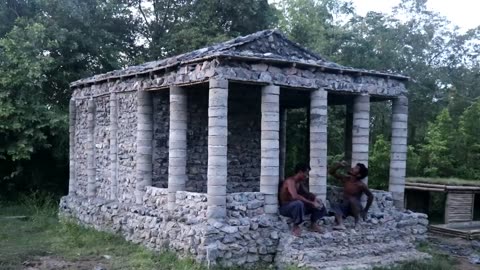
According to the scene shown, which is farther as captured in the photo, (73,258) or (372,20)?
(372,20)

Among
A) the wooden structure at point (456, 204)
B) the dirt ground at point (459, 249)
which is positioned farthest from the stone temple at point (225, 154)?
the wooden structure at point (456, 204)

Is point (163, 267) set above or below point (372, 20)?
below

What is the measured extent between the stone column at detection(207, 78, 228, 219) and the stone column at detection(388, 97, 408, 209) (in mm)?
4868

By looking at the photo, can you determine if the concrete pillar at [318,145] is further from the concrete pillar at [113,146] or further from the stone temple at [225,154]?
the concrete pillar at [113,146]

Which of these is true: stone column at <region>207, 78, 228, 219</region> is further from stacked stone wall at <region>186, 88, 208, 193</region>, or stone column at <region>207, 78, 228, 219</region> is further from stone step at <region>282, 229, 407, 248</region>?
stacked stone wall at <region>186, 88, 208, 193</region>

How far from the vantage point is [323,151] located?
11.8 meters

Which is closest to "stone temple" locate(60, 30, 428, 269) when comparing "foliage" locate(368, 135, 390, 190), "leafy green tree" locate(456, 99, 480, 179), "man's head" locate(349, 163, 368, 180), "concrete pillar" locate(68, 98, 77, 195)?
"concrete pillar" locate(68, 98, 77, 195)

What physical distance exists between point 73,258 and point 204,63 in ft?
16.2

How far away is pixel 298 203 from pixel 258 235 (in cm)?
101

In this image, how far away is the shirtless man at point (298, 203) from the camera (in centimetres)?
1089

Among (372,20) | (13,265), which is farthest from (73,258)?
(372,20)

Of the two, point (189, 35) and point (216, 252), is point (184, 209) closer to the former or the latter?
point (216, 252)

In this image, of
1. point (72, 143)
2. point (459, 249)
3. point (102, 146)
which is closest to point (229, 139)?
point (102, 146)

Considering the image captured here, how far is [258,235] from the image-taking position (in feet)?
35.4
